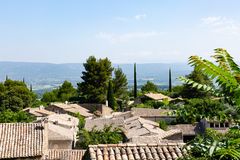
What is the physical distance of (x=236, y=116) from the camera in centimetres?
456

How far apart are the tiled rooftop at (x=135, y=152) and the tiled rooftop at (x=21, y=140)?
12905 millimetres

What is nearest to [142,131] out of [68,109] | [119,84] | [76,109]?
[68,109]

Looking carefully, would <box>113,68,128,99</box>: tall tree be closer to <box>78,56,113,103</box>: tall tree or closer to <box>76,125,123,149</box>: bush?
<box>78,56,113,103</box>: tall tree

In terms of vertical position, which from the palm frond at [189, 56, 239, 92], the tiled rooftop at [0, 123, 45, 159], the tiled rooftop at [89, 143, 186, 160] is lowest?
the tiled rooftop at [0, 123, 45, 159]

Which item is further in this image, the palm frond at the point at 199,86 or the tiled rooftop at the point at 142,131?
the tiled rooftop at the point at 142,131

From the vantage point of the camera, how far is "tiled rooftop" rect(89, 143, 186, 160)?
10658 millimetres

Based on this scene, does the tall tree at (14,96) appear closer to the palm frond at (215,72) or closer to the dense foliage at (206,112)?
the dense foliage at (206,112)

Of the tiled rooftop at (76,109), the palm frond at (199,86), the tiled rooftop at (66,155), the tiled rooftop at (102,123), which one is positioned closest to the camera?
the palm frond at (199,86)

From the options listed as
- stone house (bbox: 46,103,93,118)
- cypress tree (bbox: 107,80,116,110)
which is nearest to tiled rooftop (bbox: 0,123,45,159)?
stone house (bbox: 46,103,93,118)

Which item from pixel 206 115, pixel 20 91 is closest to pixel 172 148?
pixel 206 115

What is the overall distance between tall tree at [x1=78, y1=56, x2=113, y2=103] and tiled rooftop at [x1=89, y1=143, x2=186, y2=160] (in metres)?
64.9

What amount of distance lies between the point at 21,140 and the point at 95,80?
180 ft

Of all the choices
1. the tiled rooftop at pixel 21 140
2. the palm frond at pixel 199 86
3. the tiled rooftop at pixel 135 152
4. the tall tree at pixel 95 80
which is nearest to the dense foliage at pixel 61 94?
the tall tree at pixel 95 80

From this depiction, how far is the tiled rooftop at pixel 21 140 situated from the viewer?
22.9 m
